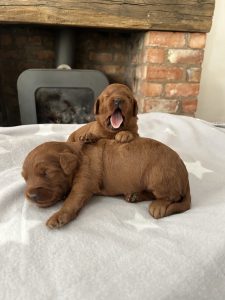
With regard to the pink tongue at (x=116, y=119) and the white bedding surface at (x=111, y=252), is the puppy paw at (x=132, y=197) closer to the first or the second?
the white bedding surface at (x=111, y=252)

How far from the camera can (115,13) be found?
70.2 inches

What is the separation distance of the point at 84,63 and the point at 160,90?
2.27ft

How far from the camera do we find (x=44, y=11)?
1.74m

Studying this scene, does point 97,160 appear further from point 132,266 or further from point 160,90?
point 160,90

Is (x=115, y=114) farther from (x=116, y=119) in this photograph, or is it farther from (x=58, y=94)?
(x=58, y=94)

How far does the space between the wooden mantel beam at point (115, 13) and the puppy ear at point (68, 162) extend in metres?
1.22

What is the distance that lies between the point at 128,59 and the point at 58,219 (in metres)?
1.85

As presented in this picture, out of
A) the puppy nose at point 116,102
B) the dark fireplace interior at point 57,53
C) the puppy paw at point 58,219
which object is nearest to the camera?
the puppy paw at point 58,219

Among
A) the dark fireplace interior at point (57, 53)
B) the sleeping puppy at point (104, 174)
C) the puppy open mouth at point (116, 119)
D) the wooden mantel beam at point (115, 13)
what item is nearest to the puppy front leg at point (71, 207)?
the sleeping puppy at point (104, 174)

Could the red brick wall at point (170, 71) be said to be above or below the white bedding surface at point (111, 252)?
above

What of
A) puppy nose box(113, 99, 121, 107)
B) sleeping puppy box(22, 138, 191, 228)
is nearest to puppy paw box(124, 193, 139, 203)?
sleeping puppy box(22, 138, 191, 228)

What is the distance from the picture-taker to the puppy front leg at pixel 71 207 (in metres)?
0.71

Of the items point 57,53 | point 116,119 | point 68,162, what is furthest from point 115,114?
point 57,53

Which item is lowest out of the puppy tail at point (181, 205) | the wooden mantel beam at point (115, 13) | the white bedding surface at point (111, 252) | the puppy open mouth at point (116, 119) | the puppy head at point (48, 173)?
the white bedding surface at point (111, 252)
